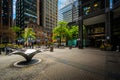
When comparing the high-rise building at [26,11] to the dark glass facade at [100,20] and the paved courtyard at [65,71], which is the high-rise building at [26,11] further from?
the paved courtyard at [65,71]

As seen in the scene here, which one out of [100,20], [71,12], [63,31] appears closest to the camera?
[100,20]

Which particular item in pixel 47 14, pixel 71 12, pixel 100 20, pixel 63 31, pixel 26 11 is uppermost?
pixel 71 12

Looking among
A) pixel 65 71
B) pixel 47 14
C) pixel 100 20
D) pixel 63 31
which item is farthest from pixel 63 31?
pixel 47 14

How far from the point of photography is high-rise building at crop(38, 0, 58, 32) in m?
101

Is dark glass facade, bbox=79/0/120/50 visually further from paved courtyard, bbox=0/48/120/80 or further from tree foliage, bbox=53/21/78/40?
paved courtyard, bbox=0/48/120/80

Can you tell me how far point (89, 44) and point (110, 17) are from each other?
1771 centimetres

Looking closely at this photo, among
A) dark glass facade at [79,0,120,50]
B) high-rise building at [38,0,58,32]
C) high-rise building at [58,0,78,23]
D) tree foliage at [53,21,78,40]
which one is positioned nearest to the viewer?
dark glass facade at [79,0,120,50]

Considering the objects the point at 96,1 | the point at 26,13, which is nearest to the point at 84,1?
the point at 96,1

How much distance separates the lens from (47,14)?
106 m

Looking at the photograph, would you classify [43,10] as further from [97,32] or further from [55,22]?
[97,32]

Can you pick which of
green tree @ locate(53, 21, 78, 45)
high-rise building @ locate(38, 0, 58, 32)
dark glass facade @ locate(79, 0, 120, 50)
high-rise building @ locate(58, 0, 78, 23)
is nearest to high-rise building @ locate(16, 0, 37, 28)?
high-rise building @ locate(38, 0, 58, 32)

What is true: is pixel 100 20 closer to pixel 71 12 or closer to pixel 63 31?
pixel 63 31

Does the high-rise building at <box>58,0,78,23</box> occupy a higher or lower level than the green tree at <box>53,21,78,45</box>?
higher

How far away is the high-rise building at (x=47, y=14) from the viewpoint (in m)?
101
